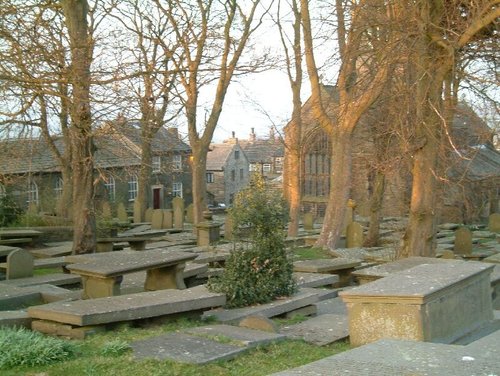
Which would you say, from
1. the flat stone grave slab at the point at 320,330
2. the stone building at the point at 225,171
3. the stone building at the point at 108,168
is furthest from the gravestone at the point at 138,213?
the stone building at the point at 225,171

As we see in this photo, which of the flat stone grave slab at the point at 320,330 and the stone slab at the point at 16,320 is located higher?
the stone slab at the point at 16,320

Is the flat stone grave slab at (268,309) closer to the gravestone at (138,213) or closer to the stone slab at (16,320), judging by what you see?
the stone slab at (16,320)

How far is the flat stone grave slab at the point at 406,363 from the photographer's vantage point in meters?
4.50

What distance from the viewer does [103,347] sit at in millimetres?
6773

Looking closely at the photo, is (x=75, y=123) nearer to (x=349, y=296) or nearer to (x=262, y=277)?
(x=262, y=277)

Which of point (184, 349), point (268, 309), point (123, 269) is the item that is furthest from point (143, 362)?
point (123, 269)

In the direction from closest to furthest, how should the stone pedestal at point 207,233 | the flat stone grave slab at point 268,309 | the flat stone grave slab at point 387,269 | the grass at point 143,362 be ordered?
the grass at point 143,362
the flat stone grave slab at point 268,309
the flat stone grave slab at point 387,269
the stone pedestal at point 207,233

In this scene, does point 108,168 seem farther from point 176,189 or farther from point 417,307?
point 176,189

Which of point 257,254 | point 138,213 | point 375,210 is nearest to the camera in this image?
point 257,254

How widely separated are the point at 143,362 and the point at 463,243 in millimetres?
18328

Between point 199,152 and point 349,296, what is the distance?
1958cm

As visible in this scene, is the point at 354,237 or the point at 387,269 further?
the point at 354,237

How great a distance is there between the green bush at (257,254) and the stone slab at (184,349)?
8.25ft

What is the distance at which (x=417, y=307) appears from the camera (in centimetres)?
716
